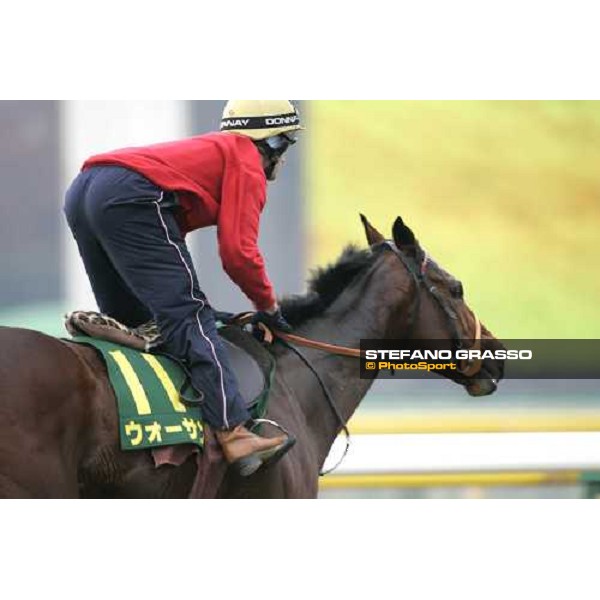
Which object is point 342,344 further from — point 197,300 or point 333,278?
point 197,300

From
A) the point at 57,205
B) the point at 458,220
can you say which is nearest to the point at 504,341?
the point at 458,220

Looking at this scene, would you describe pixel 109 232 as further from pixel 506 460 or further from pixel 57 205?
pixel 506 460

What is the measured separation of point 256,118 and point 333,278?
2.36 ft

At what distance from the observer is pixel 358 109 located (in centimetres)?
489

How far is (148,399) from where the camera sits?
12.6ft

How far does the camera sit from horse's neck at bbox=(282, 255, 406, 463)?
4590mm

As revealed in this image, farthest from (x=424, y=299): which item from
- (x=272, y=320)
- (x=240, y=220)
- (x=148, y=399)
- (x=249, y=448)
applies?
(x=148, y=399)

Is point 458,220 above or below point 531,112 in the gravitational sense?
below

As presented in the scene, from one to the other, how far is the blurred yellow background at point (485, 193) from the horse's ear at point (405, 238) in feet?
0.58

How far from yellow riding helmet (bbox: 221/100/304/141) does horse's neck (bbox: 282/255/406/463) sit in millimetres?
722

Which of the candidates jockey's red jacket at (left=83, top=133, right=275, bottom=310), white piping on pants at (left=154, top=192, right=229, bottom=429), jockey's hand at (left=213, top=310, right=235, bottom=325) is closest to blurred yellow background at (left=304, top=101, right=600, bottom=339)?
jockey's hand at (left=213, top=310, right=235, bottom=325)

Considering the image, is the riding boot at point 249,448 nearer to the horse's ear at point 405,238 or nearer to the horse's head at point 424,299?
the horse's head at point 424,299

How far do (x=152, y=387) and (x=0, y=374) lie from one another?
0.55m

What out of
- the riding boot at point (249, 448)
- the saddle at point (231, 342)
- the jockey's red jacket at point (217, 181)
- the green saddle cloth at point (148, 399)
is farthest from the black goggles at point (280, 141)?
the riding boot at point (249, 448)
